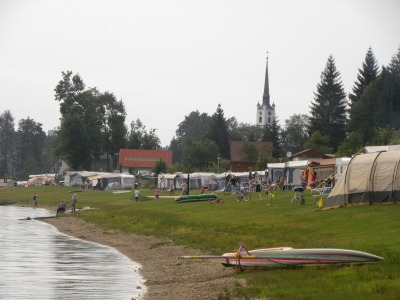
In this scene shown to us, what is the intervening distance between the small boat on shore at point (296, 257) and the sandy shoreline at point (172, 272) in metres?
0.60

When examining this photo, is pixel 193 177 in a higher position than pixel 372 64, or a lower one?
lower

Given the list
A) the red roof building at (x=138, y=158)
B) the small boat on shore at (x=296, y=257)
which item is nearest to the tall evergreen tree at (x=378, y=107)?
the red roof building at (x=138, y=158)

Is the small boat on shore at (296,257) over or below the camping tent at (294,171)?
below

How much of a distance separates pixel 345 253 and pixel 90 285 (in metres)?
8.85

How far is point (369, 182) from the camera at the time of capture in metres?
39.8

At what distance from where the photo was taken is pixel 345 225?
1325 inches

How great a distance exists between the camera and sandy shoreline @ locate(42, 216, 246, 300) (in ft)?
76.6

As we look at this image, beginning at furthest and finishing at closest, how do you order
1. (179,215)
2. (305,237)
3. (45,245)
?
(179,215) → (45,245) → (305,237)

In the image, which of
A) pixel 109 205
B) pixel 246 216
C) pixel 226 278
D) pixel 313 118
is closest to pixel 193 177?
pixel 109 205

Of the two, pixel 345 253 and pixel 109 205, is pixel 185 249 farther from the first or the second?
pixel 109 205

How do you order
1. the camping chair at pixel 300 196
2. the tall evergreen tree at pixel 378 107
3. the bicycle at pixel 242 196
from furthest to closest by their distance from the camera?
1. the tall evergreen tree at pixel 378 107
2. the bicycle at pixel 242 196
3. the camping chair at pixel 300 196

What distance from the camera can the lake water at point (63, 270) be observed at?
25.0m

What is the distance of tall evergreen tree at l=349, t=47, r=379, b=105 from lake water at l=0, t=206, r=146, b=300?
80155 millimetres

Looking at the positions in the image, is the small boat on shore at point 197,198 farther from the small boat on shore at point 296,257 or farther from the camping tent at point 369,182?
the small boat on shore at point 296,257
